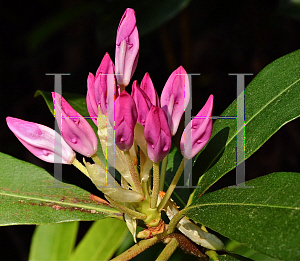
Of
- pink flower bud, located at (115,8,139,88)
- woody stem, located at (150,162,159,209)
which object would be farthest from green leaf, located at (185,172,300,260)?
pink flower bud, located at (115,8,139,88)

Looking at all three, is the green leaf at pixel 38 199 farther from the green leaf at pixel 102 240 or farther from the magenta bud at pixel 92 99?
the green leaf at pixel 102 240

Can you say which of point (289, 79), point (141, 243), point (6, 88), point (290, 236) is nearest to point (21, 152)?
point (6, 88)

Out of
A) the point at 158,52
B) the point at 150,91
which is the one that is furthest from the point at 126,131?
the point at 158,52

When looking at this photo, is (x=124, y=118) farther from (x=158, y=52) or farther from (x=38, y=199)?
(x=158, y=52)

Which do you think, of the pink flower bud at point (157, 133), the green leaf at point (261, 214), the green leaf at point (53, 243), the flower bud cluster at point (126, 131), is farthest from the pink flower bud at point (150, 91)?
the green leaf at point (53, 243)

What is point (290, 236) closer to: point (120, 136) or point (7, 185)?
point (120, 136)
